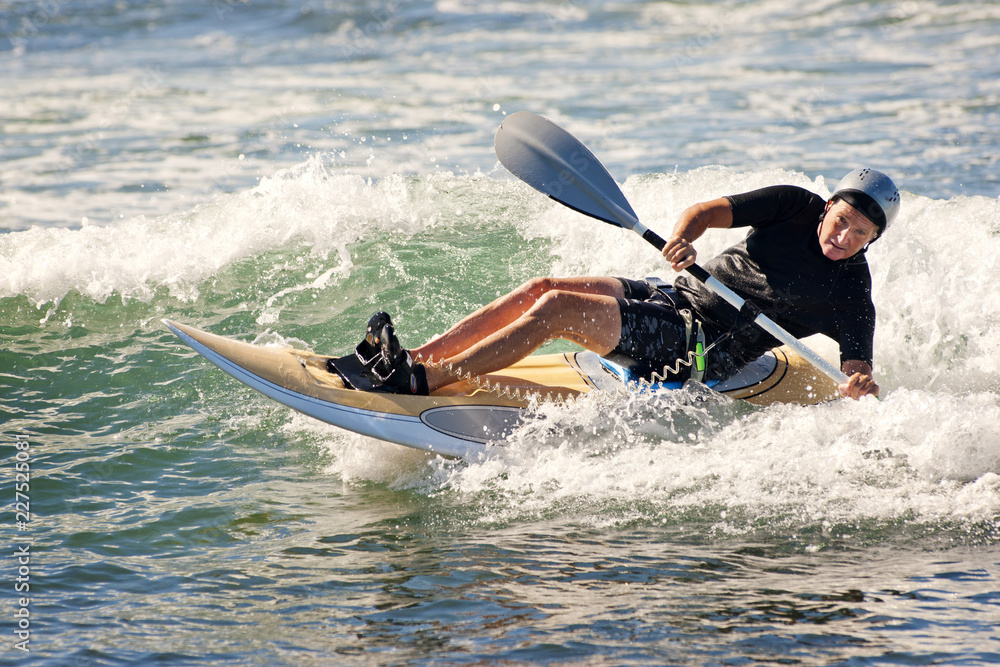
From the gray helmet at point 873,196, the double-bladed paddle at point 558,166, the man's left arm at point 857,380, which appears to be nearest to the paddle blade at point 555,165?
the double-bladed paddle at point 558,166

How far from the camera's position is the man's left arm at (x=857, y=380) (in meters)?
4.21

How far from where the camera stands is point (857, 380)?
4211 millimetres

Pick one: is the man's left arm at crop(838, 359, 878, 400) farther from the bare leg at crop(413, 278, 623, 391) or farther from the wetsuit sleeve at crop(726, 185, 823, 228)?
the bare leg at crop(413, 278, 623, 391)

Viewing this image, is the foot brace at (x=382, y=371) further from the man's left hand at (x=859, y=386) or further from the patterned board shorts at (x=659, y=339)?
the man's left hand at (x=859, y=386)

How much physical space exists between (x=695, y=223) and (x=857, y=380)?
109cm

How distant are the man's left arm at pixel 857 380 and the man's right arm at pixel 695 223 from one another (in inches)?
35.9

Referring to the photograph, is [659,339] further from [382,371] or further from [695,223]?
[382,371]

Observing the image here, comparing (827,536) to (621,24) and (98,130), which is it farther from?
(621,24)

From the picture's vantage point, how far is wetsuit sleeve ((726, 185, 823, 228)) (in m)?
4.38

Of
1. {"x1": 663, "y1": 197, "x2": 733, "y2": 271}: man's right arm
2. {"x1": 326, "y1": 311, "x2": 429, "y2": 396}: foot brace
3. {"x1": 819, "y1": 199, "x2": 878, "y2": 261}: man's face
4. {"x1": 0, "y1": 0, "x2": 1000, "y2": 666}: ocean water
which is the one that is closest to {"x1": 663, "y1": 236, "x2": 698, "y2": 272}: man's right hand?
{"x1": 663, "y1": 197, "x2": 733, "y2": 271}: man's right arm

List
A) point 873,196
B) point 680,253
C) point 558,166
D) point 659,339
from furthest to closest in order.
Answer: point 558,166 < point 659,339 < point 680,253 < point 873,196

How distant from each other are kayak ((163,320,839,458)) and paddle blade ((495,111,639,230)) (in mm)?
927

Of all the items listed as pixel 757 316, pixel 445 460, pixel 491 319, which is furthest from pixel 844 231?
pixel 445 460
